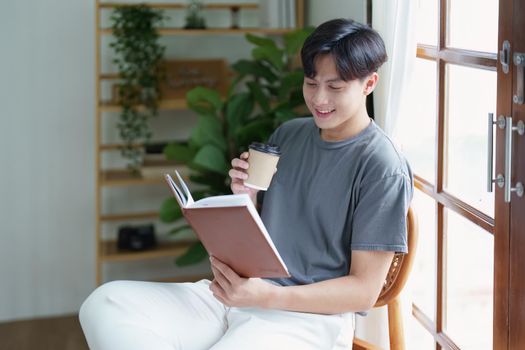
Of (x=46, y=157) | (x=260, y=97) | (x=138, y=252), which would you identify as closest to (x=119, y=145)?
(x=46, y=157)

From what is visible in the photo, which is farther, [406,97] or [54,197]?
[54,197]

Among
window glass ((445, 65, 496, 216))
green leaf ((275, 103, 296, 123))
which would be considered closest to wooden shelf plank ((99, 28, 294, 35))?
green leaf ((275, 103, 296, 123))

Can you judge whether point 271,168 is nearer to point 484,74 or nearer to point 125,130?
point 484,74

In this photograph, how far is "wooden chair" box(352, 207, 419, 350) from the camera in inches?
73.6

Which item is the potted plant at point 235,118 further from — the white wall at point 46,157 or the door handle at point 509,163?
the door handle at point 509,163

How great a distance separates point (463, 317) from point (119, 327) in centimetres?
90

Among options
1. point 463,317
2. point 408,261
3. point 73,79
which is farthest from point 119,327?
point 73,79

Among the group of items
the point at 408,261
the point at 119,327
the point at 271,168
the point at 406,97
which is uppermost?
the point at 406,97

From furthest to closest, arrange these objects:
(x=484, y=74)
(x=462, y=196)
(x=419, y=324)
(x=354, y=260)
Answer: (x=419, y=324) < (x=462, y=196) < (x=484, y=74) < (x=354, y=260)

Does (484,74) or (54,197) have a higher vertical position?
(484,74)

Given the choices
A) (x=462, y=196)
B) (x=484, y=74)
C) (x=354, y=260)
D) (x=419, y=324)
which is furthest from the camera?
(x=419, y=324)

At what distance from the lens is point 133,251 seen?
12.0 feet

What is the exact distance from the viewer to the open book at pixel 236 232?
157 cm

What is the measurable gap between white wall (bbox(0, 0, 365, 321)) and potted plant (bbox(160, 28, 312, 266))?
51 centimetres
